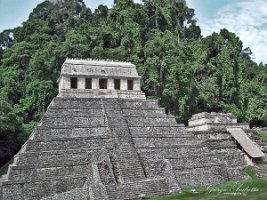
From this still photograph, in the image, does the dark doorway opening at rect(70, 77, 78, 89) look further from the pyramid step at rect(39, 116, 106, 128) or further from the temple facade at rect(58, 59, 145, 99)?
the pyramid step at rect(39, 116, 106, 128)

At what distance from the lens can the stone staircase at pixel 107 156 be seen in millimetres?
15047

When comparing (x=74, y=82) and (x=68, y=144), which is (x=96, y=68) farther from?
→ (x=68, y=144)

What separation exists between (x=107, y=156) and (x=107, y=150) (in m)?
0.77

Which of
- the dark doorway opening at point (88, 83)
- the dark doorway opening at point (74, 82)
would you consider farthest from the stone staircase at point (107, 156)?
the dark doorway opening at point (74, 82)

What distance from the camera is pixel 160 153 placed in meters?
18.2

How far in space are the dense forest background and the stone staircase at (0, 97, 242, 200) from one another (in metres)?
9.33

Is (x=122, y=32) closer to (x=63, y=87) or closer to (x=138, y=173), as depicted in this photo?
(x=63, y=87)

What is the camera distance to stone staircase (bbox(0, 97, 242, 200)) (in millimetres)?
15047

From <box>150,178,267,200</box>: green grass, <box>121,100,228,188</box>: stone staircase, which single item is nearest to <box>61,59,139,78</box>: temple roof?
<box>121,100,228,188</box>: stone staircase

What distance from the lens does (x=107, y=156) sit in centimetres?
1652

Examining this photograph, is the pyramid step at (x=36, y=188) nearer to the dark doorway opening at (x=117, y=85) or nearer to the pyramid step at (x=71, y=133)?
the pyramid step at (x=71, y=133)

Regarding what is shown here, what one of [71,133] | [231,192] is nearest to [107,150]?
[71,133]

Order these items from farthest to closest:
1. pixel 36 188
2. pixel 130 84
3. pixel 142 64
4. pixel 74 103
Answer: pixel 142 64
pixel 130 84
pixel 74 103
pixel 36 188

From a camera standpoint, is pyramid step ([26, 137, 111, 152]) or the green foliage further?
the green foliage
